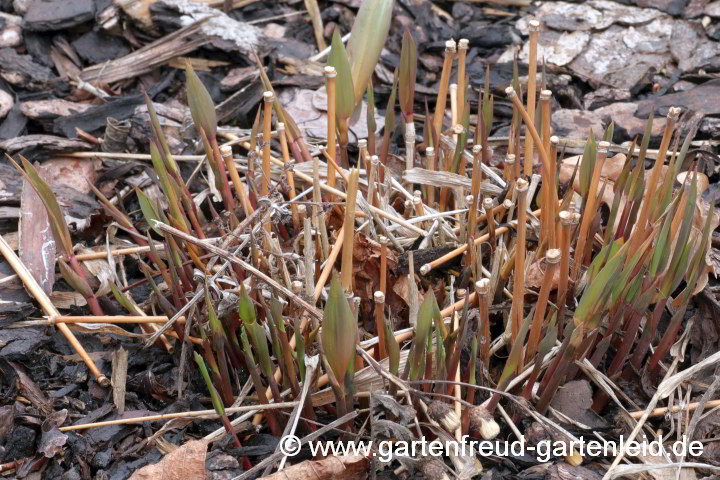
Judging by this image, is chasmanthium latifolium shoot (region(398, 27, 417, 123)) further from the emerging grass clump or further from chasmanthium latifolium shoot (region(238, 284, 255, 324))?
chasmanthium latifolium shoot (region(238, 284, 255, 324))

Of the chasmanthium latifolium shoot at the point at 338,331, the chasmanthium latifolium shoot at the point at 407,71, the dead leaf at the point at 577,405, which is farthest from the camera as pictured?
the chasmanthium latifolium shoot at the point at 407,71

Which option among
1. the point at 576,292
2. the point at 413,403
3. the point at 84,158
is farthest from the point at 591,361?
the point at 84,158

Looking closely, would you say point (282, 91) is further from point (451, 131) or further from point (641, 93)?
point (641, 93)

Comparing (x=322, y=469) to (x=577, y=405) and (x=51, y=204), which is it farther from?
(x=51, y=204)

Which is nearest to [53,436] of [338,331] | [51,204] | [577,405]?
[51,204]

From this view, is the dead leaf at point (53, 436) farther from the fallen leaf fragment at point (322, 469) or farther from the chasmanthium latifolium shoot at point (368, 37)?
the chasmanthium latifolium shoot at point (368, 37)

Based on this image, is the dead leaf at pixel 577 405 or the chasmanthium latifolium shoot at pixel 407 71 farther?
the chasmanthium latifolium shoot at pixel 407 71

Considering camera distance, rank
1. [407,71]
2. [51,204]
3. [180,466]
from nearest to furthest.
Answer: [180,466]
[51,204]
[407,71]

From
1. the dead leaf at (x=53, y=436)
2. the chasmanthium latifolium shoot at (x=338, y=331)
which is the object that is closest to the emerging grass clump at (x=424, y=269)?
the chasmanthium latifolium shoot at (x=338, y=331)
